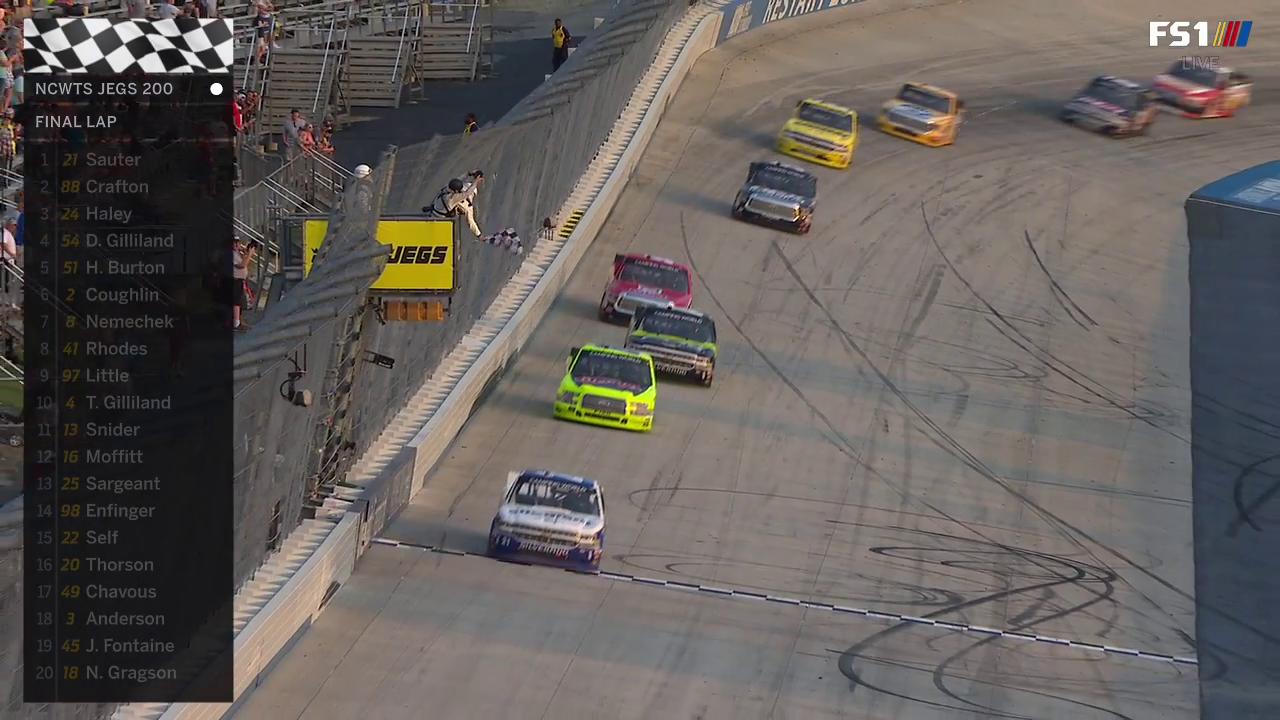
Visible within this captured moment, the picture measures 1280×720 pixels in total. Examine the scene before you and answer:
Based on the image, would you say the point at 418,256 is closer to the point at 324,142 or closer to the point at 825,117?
the point at 324,142

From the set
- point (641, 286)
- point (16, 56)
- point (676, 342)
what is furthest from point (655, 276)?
point (16, 56)

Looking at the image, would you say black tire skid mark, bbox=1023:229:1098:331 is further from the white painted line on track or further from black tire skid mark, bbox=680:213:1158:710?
the white painted line on track

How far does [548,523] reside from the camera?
23.0 m

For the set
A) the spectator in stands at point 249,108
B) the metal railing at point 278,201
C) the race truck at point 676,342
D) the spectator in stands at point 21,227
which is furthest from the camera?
the spectator in stands at point 249,108

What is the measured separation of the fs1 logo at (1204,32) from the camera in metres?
58.2

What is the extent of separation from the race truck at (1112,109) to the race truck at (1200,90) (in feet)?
7.37

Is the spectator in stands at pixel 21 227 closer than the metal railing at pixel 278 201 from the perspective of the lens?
Yes

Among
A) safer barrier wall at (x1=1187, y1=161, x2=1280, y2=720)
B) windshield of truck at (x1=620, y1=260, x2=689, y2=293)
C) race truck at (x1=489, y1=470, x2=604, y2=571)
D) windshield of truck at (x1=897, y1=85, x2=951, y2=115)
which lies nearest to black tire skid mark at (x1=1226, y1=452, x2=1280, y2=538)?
safer barrier wall at (x1=1187, y1=161, x2=1280, y2=720)

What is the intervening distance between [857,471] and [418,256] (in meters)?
9.77

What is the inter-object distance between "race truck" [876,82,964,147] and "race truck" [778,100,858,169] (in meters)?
2.79

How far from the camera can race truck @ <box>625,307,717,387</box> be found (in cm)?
3034

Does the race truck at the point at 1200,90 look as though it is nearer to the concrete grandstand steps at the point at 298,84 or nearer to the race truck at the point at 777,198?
the race truck at the point at 777,198

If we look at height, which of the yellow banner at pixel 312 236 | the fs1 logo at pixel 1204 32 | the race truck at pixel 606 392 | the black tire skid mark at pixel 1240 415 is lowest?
the black tire skid mark at pixel 1240 415

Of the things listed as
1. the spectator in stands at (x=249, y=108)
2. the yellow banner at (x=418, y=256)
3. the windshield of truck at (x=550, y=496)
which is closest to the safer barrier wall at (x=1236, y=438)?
the windshield of truck at (x=550, y=496)
